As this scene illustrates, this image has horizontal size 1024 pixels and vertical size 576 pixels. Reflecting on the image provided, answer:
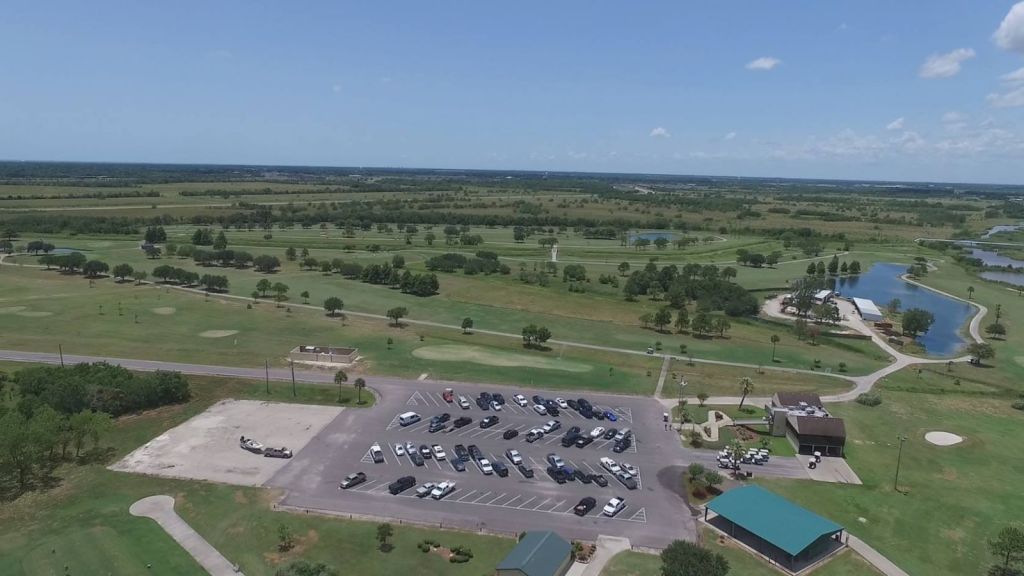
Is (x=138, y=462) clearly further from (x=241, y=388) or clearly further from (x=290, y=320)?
(x=290, y=320)

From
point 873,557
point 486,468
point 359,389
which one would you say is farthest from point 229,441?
point 873,557

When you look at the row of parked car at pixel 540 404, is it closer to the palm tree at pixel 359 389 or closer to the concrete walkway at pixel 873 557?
the palm tree at pixel 359 389

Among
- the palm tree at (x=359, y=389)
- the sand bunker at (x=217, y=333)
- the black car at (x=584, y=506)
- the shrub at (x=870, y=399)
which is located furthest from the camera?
the sand bunker at (x=217, y=333)

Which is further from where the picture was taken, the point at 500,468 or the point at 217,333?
the point at 217,333

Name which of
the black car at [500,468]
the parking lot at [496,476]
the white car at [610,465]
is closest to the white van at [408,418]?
the parking lot at [496,476]

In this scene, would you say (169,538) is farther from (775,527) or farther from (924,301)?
(924,301)
